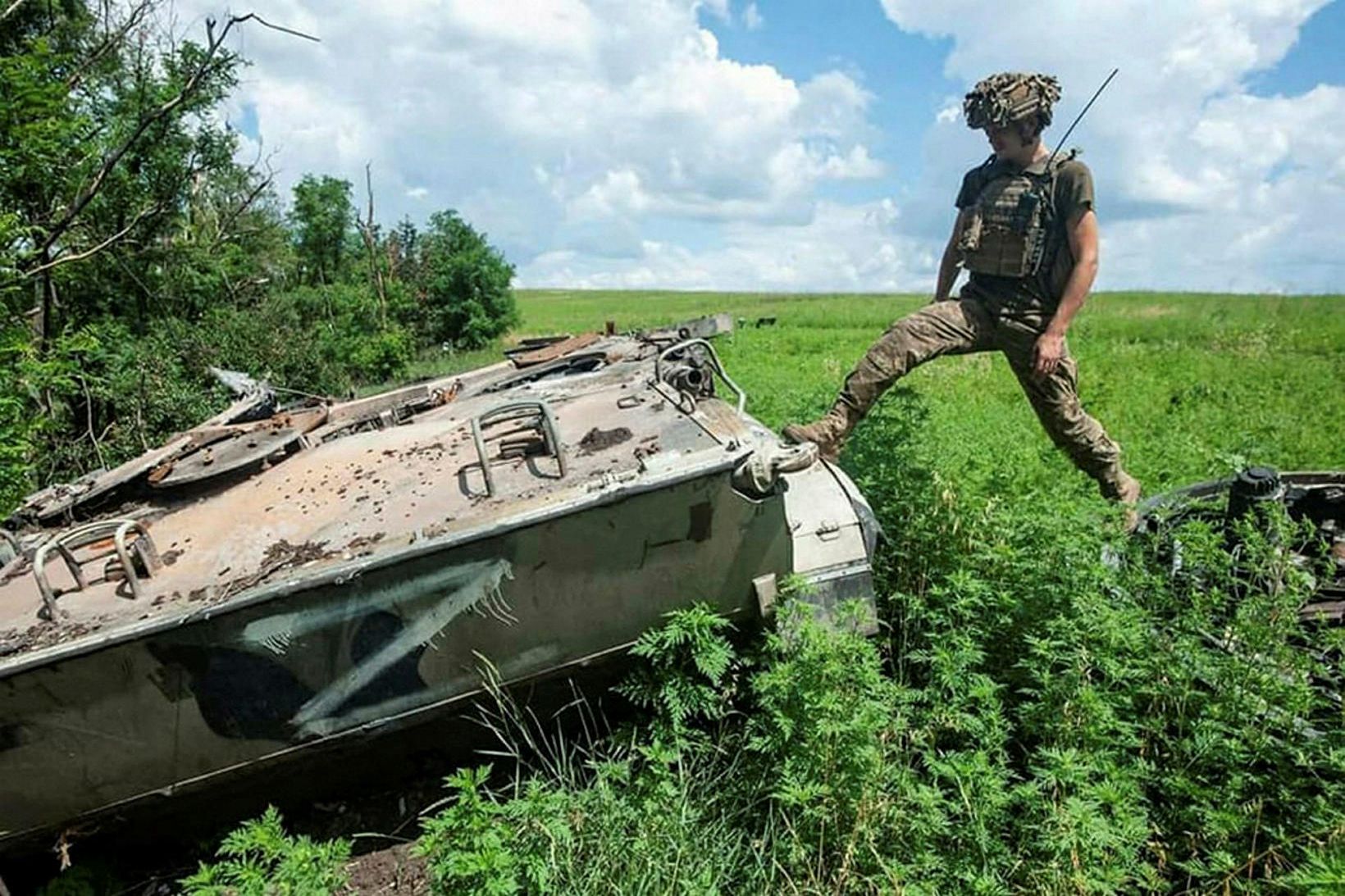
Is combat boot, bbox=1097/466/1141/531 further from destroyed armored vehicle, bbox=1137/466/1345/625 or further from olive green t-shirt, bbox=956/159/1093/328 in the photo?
olive green t-shirt, bbox=956/159/1093/328

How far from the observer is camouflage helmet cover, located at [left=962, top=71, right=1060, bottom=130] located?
4438mm

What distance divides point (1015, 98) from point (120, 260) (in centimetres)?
1481

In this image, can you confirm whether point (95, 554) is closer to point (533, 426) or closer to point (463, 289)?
point (533, 426)

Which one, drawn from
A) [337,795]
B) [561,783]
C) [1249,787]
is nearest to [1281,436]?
[1249,787]

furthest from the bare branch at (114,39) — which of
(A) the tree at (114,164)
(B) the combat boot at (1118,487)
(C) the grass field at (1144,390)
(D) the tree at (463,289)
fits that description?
(D) the tree at (463,289)

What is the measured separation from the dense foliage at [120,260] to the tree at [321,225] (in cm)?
656

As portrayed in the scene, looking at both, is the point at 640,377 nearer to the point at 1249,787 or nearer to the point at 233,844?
the point at 233,844

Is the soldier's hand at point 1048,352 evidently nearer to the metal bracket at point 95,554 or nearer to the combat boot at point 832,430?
the combat boot at point 832,430

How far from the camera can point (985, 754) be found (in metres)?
2.62

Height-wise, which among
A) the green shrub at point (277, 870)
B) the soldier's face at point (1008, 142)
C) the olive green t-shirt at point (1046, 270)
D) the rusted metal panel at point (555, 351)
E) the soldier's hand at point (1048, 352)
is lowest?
the green shrub at point (277, 870)

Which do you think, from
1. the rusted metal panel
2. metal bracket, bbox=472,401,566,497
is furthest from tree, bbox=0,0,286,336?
metal bracket, bbox=472,401,566,497

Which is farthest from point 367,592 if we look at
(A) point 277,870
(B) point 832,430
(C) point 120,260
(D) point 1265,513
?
(C) point 120,260

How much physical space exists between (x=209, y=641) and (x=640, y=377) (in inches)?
80.6

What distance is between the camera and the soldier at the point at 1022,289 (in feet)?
14.5
